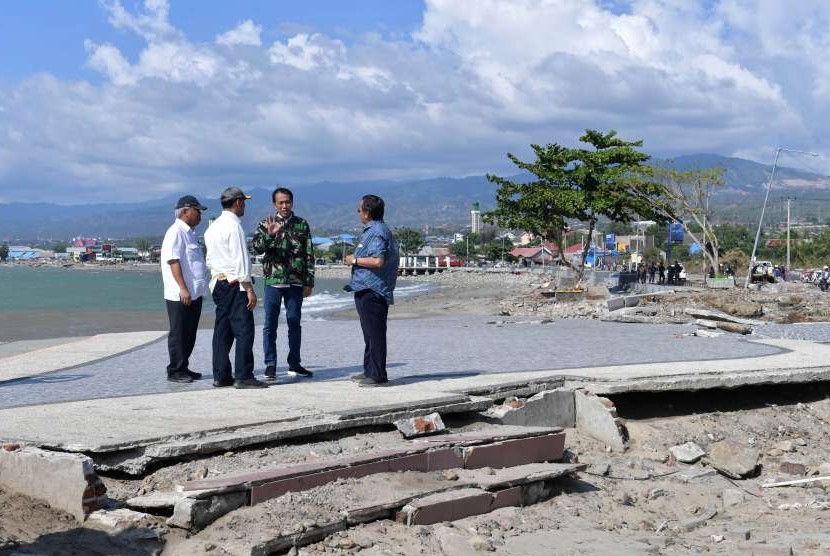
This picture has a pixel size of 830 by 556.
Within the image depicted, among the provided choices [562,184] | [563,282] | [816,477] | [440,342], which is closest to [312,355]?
[440,342]

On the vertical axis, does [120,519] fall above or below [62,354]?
below

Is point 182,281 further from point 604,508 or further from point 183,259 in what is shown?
point 604,508

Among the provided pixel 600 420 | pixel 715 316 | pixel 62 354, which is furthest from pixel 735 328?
pixel 62 354

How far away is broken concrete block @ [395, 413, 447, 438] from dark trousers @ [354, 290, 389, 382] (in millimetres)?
1300

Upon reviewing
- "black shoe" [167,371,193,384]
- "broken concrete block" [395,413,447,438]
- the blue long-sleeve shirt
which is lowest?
"broken concrete block" [395,413,447,438]

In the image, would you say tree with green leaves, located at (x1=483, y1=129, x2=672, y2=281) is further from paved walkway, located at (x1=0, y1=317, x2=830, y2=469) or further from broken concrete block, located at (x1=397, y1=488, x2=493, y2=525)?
broken concrete block, located at (x1=397, y1=488, x2=493, y2=525)

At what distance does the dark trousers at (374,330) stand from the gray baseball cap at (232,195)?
125 cm

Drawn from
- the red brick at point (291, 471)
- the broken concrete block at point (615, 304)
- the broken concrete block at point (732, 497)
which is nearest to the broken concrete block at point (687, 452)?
the broken concrete block at point (732, 497)

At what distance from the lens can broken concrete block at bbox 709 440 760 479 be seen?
7723 mm

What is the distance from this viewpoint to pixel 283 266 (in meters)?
8.71

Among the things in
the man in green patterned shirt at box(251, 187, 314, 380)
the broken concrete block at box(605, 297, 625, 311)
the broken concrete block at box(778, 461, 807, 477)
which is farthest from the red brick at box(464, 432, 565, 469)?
the broken concrete block at box(605, 297, 625, 311)

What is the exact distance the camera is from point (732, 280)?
39.3 meters

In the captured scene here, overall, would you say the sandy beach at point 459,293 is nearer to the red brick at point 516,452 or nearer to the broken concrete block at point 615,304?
the broken concrete block at point 615,304

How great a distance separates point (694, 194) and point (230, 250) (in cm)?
3836
